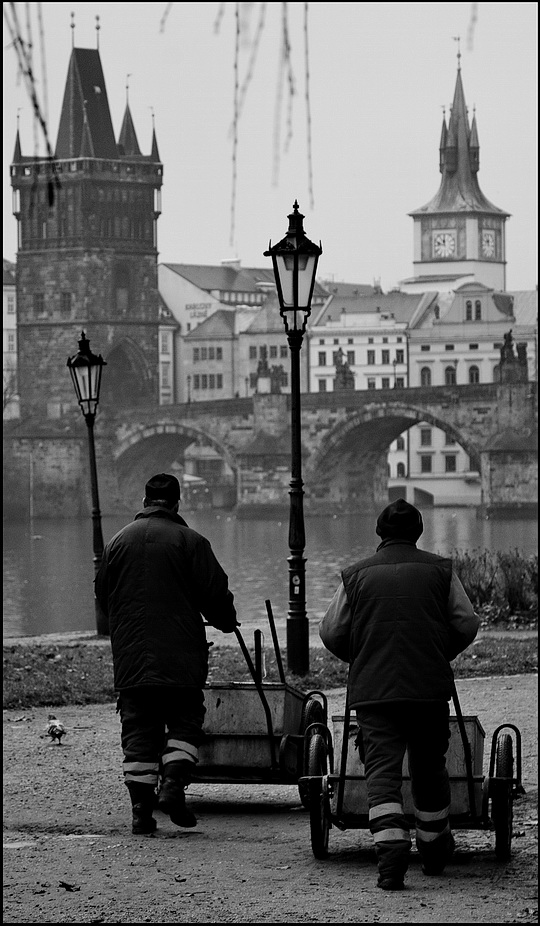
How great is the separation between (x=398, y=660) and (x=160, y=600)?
953 mm

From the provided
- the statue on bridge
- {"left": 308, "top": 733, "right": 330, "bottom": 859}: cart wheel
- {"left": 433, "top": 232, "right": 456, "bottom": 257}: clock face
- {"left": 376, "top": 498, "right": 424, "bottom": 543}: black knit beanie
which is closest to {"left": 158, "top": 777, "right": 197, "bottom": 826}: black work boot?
{"left": 308, "top": 733, "right": 330, "bottom": 859}: cart wheel

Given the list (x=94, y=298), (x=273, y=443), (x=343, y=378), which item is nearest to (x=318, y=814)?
(x=273, y=443)

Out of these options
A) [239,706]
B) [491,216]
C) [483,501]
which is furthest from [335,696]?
[491,216]

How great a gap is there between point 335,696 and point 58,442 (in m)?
59.3

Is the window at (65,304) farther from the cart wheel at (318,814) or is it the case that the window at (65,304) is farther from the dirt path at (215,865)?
the cart wheel at (318,814)

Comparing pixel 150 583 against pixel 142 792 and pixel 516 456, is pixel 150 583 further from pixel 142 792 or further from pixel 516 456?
pixel 516 456

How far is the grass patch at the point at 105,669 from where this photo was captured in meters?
10.2

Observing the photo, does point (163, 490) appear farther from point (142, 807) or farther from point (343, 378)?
point (343, 378)

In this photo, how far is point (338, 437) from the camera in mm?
66125

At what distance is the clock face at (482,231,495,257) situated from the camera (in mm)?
100250

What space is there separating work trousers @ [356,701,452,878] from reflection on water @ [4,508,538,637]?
11888 millimetres

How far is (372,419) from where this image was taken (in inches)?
2574

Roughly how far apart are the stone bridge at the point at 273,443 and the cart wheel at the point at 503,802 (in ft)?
182

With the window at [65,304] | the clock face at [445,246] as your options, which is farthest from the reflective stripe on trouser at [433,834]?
the clock face at [445,246]
